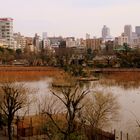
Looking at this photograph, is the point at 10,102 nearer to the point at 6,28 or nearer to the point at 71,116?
the point at 71,116

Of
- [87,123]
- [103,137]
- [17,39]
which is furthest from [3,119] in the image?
[17,39]

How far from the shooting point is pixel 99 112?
15695mm

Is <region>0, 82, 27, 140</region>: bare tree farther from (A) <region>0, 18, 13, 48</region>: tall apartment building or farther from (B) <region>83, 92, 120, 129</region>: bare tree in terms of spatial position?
(A) <region>0, 18, 13, 48</region>: tall apartment building

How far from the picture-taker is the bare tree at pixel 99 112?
15414mm

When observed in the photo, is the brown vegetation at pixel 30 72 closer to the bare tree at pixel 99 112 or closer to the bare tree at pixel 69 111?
the bare tree at pixel 69 111

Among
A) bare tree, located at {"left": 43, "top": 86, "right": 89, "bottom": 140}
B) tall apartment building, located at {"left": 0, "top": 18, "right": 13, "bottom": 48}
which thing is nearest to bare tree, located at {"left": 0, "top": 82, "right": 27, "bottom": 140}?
bare tree, located at {"left": 43, "top": 86, "right": 89, "bottom": 140}

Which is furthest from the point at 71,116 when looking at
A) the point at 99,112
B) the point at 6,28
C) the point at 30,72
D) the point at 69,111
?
the point at 6,28

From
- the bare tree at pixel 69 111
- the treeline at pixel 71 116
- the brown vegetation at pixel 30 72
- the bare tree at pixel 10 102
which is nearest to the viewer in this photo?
the bare tree at pixel 69 111

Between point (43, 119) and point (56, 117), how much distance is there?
1.92 feet

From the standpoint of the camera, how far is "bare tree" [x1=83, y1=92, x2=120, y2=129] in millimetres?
15414

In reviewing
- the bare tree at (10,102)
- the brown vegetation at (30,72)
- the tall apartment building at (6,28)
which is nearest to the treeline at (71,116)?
the bare tree at (10,102)

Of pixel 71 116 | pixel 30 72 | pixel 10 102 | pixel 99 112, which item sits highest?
pixel 10 102

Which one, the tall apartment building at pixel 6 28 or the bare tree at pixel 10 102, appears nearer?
the bare tree at pixel 10 102

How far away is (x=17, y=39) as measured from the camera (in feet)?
376
